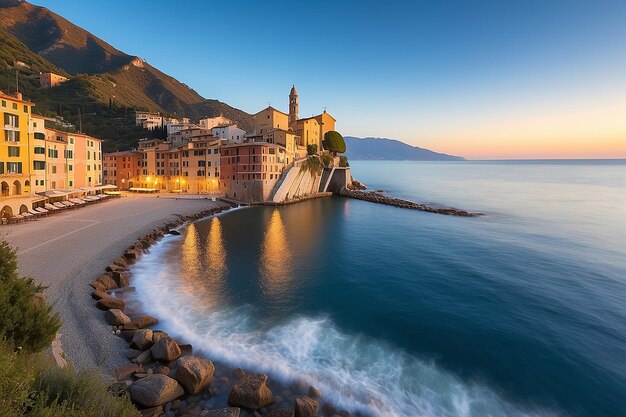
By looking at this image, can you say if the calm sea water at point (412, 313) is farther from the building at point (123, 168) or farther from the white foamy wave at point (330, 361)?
the building at point (123, 168)

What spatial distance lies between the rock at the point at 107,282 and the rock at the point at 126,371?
1022 cm

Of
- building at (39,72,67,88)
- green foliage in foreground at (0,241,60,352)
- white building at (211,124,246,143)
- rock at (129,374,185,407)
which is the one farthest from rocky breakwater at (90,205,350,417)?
building at (39,72,67,88)

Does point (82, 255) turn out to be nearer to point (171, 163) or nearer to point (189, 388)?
point (189, 388)

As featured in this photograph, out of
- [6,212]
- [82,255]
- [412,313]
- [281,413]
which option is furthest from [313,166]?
[281,413]

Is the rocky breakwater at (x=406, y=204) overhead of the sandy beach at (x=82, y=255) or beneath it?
overhead

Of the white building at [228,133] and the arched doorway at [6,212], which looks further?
the white building at [228,133]

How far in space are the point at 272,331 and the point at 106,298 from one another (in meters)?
10.2

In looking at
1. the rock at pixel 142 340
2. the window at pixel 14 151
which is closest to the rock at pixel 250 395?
the rock at pixel 142 340

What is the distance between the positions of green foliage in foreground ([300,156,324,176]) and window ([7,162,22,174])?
5116cm

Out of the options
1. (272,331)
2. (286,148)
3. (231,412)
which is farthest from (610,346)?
(286,148)

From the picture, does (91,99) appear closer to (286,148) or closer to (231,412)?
(286,148)

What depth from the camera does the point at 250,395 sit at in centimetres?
1190

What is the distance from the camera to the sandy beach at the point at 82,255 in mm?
14312

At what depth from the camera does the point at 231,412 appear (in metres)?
10.8
